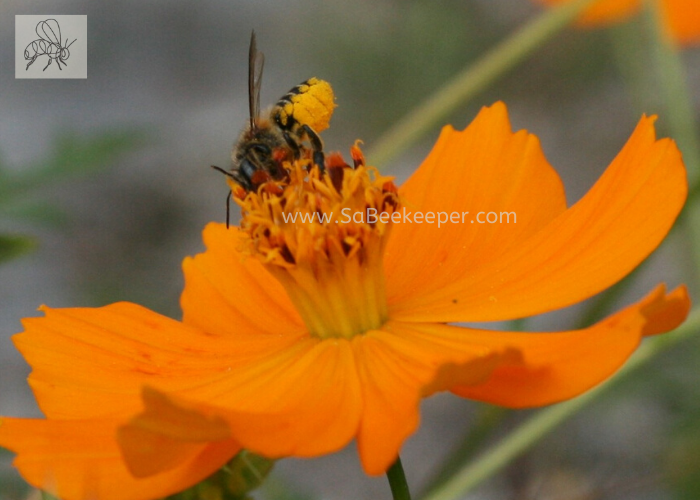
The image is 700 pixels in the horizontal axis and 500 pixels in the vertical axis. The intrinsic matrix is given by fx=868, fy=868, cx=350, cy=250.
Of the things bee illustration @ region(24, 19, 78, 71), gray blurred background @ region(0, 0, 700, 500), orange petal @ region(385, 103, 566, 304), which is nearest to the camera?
orange petal @ region(385, 103, 566, 304)

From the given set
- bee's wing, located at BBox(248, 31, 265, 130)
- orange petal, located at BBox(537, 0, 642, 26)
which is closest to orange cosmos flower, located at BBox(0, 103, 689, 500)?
bee's wing, located at BBox(248, 31, 265, 130)

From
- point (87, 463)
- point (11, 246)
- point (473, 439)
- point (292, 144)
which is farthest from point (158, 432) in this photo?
point (473, 439)

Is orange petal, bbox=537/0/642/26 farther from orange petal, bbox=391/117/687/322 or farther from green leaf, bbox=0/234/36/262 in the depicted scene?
green leaf, bbox=0/234/36/262

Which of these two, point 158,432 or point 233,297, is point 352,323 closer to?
point 233,297

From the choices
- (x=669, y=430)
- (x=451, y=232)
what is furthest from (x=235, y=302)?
(x=669, y=430)

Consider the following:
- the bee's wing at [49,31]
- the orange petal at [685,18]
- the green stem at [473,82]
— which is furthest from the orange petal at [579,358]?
the orange petal at [685,18]

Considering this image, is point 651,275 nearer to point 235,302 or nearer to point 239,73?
point 239,73
